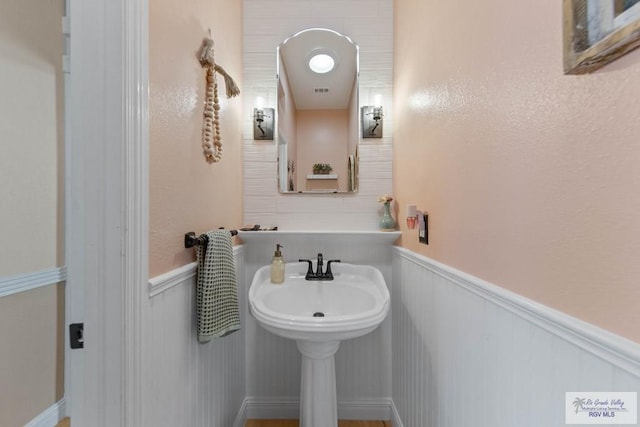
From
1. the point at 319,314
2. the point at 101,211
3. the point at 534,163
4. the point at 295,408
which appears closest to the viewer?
the point at 534,163

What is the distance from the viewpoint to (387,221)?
1.50 meters

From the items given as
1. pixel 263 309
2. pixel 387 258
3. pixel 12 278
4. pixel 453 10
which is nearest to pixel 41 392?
pixel 12 278

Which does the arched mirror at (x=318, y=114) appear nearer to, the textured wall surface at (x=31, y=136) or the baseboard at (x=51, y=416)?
the textured wall surface at (x=31, y=136)

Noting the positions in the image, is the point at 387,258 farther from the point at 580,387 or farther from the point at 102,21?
the point at 102,21

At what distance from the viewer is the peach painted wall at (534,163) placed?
381 millimetres

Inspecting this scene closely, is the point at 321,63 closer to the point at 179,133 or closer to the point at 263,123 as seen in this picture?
the point at 263,123

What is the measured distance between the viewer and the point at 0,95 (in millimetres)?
1275

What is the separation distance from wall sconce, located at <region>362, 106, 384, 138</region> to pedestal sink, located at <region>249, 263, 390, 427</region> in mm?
788

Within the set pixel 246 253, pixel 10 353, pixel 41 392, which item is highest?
pixel 246 253

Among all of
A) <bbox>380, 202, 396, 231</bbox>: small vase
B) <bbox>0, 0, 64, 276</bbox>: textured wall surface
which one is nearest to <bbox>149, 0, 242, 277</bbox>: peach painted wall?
<bbox>380, 202, 396, 231</bbox>: small vase

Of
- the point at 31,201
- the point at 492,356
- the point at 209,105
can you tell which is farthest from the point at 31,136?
the point at 492,356

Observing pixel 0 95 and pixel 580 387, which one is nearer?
pixel 580 387

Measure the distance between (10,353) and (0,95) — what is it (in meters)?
1.27

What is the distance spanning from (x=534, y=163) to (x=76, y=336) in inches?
43.6
